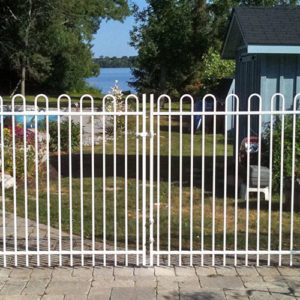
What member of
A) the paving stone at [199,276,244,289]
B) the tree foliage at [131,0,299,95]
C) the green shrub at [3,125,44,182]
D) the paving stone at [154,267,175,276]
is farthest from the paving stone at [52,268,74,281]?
the tree foliage at [131,0,299,95]

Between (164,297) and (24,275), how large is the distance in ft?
5.01

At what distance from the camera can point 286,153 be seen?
923 centimetres

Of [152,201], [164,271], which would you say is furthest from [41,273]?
[152,201]

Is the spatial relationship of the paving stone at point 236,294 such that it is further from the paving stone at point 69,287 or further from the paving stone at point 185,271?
the paving stone at point 69,287

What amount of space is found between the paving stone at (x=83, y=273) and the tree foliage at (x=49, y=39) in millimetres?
34166

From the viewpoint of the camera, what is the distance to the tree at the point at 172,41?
32.5m

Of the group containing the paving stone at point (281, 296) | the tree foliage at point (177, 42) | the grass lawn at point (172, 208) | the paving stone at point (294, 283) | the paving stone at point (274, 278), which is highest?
the tree foliage at point (177, 42)

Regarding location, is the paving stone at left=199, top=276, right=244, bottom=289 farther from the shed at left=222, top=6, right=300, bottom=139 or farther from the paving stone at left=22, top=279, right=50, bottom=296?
the shed at left=222, top=6, right=300, bottom=139

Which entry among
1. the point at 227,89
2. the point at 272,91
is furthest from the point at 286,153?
the point at 227,89

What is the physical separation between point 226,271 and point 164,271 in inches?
25.3

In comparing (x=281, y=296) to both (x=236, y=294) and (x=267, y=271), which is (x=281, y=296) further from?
(x=267, y=271)

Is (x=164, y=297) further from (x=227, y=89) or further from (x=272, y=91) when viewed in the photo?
(x=227, y=89)

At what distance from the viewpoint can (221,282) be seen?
554 centimetres

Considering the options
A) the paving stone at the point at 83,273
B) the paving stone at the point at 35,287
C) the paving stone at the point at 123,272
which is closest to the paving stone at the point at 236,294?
the paving stone at the point at 123,272
